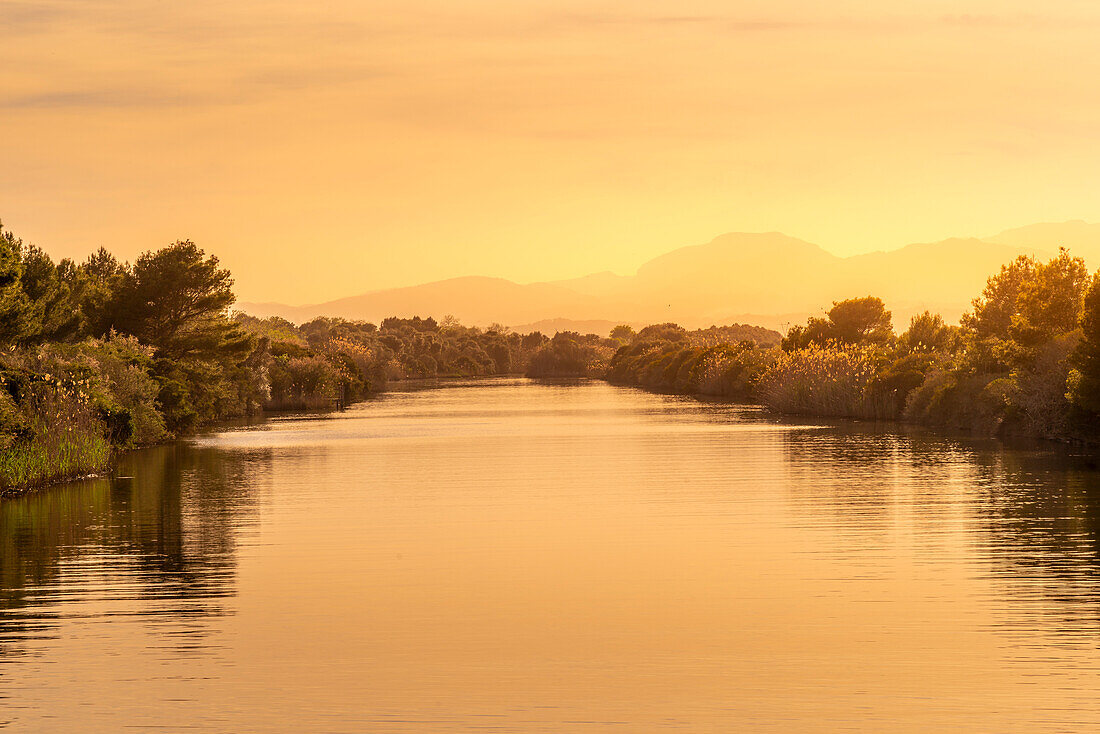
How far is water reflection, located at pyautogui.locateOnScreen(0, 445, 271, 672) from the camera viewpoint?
16109mm

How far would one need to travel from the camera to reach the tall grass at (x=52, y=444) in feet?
98.2

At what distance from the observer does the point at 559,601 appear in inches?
668

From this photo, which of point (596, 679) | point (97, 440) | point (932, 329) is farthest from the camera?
point (932, 329)

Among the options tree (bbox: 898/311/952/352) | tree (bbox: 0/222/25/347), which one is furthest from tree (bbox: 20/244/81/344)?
tree (bbox: 898/311/952/352)

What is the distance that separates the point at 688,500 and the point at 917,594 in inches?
461

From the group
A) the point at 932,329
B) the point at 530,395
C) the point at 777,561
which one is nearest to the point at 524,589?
the point at 777,561

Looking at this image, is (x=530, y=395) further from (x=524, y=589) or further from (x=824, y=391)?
(x=524, y=589)

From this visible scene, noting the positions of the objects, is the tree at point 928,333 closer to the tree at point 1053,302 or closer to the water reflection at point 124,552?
the tree at point 1053,302

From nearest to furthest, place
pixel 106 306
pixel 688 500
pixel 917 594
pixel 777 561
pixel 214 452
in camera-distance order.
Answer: pixel 917 594
pixel 777 561
pixel 688 500
pixel 214 452
pixel 106 306

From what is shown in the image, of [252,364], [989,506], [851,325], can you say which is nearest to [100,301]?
[252,364]

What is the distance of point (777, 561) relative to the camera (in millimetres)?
19922

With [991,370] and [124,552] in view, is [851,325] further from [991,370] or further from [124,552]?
[124,552]

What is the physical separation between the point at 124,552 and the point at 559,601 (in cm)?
866

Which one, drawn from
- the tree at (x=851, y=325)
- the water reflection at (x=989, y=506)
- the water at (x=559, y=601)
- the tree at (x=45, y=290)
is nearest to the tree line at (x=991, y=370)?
the water reflection at (x=989, y=506)
